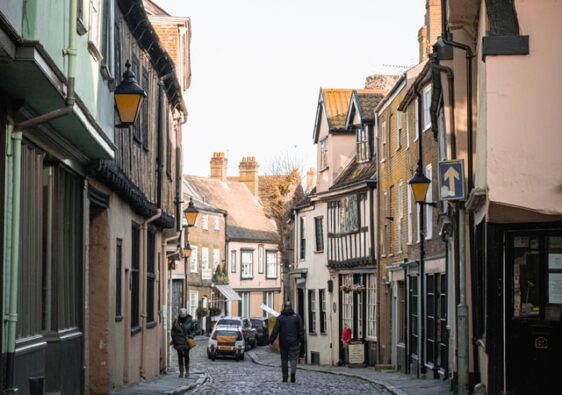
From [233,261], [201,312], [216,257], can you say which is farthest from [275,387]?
[233,261]

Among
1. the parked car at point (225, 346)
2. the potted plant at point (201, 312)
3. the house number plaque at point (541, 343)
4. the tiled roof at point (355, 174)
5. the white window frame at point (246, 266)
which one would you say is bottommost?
the parked car at point (225, 346)

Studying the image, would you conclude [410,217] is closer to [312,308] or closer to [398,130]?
[398,130]

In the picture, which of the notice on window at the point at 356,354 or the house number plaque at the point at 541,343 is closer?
the house number plaque at the point at 541,343

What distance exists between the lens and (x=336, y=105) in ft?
147

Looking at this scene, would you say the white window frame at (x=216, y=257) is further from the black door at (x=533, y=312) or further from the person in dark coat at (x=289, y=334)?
the black door at (x=533, y=312)

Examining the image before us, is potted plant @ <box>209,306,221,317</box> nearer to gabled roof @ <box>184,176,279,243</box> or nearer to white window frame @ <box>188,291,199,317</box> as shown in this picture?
white window frame @ <box>188,291,199,317</box>

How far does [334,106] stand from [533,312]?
3039 centimetres

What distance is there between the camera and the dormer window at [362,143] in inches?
1609

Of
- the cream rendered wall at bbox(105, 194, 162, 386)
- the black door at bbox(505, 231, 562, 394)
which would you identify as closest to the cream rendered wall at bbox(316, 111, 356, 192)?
the cream rendered wall at bbox(105, 194, 162, 386)

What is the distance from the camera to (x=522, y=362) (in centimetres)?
1502

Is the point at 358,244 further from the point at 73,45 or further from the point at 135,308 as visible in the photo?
the point at 73,45

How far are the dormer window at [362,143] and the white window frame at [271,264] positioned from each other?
40073mm

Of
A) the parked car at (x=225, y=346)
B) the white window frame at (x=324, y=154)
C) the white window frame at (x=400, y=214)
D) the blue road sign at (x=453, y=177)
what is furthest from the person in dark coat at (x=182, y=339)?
the parked car at (x=225, y=346)

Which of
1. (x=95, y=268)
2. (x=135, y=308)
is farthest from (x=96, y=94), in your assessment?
(x=135, y=308)
